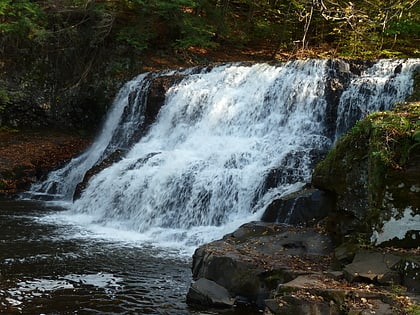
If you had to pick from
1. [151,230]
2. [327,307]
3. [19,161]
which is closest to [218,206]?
[151,230]

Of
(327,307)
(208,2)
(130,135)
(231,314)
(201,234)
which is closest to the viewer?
(327,307)

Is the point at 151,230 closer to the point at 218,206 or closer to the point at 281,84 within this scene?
the point at 218,206

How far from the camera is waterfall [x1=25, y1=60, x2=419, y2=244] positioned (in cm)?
1072

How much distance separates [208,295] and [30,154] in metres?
12.3

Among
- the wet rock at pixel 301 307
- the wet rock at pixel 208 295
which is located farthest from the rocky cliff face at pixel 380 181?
the wet rock at pixel 208 295

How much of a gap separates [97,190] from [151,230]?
287 centimetres

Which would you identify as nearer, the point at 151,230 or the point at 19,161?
the point at 151,230

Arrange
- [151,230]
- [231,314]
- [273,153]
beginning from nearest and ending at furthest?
[231,314] < [151,230] < [273,153]

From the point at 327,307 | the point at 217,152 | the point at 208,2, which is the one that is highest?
the point at 208,2

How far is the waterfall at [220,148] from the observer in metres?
10.7

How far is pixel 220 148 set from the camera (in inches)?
506

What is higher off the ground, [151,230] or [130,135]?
[130,135]

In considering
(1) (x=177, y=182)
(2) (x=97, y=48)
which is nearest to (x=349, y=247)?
(1) (x=177, y=182)

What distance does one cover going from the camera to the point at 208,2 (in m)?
21.0
